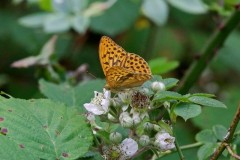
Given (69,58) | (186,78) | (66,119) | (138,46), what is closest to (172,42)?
(138,46)

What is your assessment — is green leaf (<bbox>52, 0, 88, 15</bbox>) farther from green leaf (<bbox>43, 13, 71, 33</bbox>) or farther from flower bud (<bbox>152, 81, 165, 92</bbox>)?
flower bud (<bbox>152, 81, 165, 92</bbox>)

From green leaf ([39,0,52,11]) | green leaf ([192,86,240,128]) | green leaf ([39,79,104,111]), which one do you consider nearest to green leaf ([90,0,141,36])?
green leaf ([39,0,52,11])

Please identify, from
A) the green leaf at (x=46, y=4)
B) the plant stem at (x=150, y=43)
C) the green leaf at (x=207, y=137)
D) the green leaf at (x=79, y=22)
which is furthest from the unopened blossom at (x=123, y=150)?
the plant stem at (x=150, y=43)

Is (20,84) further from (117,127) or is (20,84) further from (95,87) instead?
(117,127)

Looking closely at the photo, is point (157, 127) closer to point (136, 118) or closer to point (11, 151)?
point (136, 118)

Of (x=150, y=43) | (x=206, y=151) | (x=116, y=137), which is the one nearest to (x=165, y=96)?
(x=116, y=137)

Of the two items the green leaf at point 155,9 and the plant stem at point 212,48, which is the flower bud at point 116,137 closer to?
the plant stem at point 212,48
